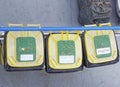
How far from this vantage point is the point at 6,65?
6.59 feet

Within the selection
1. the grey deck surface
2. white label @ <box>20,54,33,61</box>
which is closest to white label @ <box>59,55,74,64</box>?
white label @ <box>20,54,33,61</box>

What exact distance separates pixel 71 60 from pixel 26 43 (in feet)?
1.18

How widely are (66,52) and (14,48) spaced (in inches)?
15.1

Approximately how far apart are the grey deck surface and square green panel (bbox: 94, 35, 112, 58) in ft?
1.41

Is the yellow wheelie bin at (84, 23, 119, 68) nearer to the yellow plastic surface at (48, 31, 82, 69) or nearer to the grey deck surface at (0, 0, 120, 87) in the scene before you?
the yellow plastic surface at (48, 31, 82, 69)

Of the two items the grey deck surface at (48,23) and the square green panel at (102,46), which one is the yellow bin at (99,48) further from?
the grey deck surface at (48,23)

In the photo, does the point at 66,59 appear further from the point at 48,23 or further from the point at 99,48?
the point at 48,23

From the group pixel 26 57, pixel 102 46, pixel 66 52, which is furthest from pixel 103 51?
pixel 26 57

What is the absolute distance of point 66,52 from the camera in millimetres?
2074

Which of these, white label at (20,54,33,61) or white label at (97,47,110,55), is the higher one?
white label at (97,47,110,55)

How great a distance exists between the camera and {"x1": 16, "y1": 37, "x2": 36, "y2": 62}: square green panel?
6.62 feet

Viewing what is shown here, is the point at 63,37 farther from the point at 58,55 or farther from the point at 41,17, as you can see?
the point at 41,17

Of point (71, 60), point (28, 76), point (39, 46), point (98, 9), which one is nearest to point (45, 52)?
point (39, 46)

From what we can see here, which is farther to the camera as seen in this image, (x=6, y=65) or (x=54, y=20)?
(x=54, y=20)
